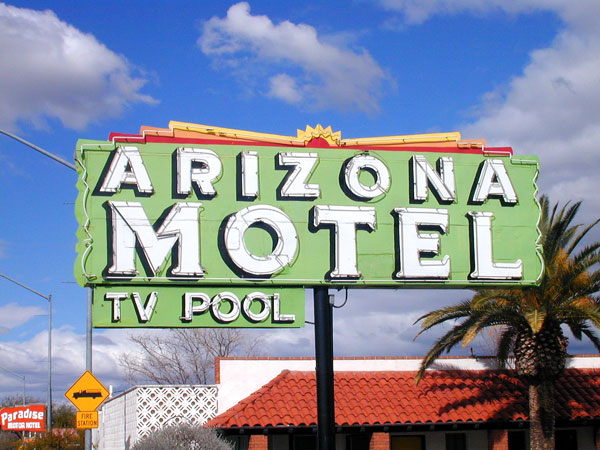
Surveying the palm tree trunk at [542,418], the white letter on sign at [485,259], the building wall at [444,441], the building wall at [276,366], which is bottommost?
the building wall at [444,441]

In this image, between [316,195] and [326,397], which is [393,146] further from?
[326,397]

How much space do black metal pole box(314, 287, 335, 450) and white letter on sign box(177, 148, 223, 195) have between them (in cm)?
300

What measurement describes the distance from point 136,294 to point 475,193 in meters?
7.02

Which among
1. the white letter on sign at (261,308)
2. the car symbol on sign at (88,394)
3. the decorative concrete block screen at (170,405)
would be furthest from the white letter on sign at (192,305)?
the decorative concrete block screen at (170,405)

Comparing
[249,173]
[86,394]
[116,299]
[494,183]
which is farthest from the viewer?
[86,394]

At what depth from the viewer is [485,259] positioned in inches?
672

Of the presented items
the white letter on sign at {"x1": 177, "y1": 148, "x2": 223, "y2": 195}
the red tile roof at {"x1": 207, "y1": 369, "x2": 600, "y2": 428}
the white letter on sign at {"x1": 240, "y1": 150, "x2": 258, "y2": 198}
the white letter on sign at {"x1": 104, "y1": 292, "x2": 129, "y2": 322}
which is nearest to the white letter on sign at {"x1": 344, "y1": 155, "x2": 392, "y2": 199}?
the white letter on sign at {"x1": 240, "y1": 150, "x2": 258, "y2": 198}

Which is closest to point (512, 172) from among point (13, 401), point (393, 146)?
point (393, 146)

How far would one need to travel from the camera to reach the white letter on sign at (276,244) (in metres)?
16.2

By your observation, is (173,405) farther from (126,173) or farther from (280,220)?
(126,173)

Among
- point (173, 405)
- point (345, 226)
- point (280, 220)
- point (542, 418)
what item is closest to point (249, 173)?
point (280, 220)

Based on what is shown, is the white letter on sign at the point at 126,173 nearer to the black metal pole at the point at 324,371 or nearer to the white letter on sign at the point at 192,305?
the white letter on sign at the point at 192,305

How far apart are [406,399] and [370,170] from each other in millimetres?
9060

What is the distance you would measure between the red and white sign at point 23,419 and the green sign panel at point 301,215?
50.2 meters
